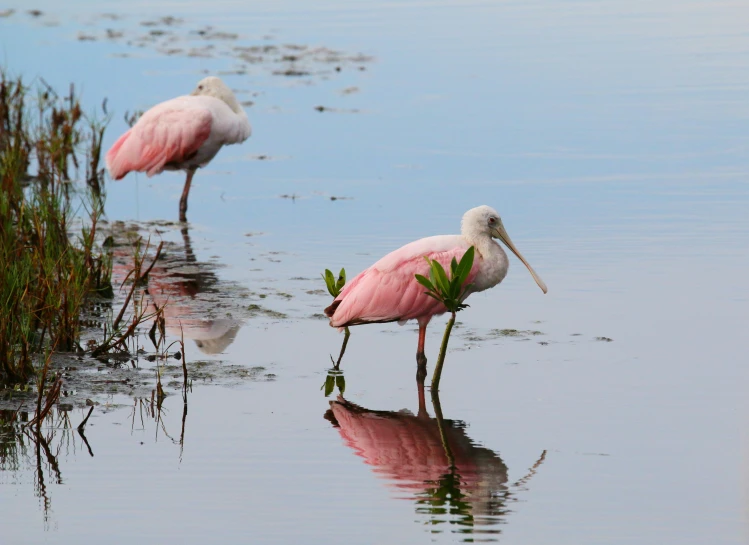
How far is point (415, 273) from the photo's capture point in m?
8.22

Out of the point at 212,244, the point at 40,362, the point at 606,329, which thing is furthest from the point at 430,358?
the point at 212,244

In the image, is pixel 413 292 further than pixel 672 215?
No

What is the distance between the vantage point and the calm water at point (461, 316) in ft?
20.1

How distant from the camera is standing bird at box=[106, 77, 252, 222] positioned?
46.4 feet

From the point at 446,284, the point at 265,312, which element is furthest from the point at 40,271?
the point at 446,284

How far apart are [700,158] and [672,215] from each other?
8.07 feet

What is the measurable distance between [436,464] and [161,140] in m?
8.08

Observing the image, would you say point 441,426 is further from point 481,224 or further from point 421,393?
point 481,224

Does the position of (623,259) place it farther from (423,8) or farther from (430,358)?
(423,8)

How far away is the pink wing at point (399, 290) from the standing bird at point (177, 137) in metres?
5.87

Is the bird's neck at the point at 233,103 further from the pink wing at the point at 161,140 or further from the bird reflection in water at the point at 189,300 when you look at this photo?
the bird reflection in water at the point at 189,300

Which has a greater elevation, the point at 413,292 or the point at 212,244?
the point at 413,292

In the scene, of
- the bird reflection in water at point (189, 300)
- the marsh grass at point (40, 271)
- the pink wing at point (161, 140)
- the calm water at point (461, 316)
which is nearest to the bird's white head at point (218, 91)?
the pink wing at point (161, 140)

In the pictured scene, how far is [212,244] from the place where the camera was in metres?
12.4
